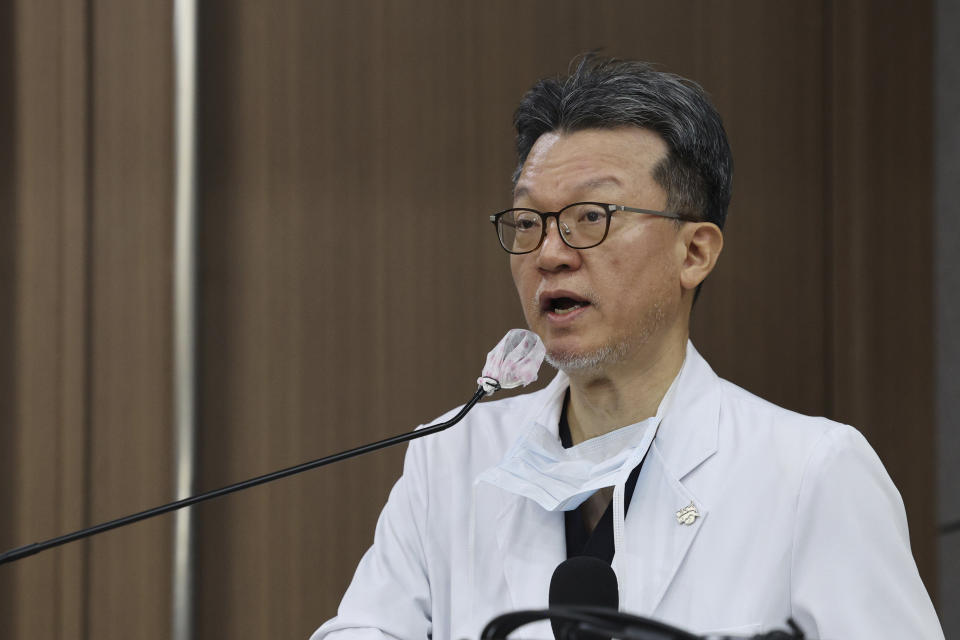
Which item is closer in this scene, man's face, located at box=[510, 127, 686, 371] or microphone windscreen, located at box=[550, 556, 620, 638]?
microphone windscreen, located at box=[550, 556, 620, 638]

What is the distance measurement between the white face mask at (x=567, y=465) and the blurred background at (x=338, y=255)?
48 centimetres

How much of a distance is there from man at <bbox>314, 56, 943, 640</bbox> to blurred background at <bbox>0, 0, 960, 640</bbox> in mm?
433

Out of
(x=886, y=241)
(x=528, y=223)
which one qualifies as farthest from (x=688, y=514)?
(x=886, y=241)

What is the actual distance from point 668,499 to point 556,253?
0.32 m

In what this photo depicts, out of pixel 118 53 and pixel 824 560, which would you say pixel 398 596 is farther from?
pixel 118 53

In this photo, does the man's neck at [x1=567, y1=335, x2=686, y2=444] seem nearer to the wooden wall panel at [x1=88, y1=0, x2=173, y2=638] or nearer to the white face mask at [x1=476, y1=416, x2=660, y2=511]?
the white face mask at [x1=476, y1=416, x2=660, y2=511]

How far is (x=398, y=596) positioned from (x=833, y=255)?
3.67 feet

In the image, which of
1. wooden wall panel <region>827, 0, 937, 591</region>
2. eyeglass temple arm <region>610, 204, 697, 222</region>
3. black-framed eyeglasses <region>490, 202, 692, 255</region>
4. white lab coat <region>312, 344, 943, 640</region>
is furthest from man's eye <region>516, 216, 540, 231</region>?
wooden wall panel <region>827, 0, 937, 591</region>

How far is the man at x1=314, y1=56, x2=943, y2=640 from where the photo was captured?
39.2 inches

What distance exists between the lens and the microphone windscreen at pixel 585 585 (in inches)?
35.2

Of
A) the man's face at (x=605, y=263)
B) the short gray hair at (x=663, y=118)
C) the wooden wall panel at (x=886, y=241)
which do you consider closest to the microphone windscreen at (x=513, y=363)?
the man's face at (x=605, y=263)

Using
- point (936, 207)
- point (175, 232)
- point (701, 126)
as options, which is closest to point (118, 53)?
point (175, 232)

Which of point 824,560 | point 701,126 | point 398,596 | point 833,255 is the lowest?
point 398,596

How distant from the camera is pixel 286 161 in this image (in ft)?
5.23
